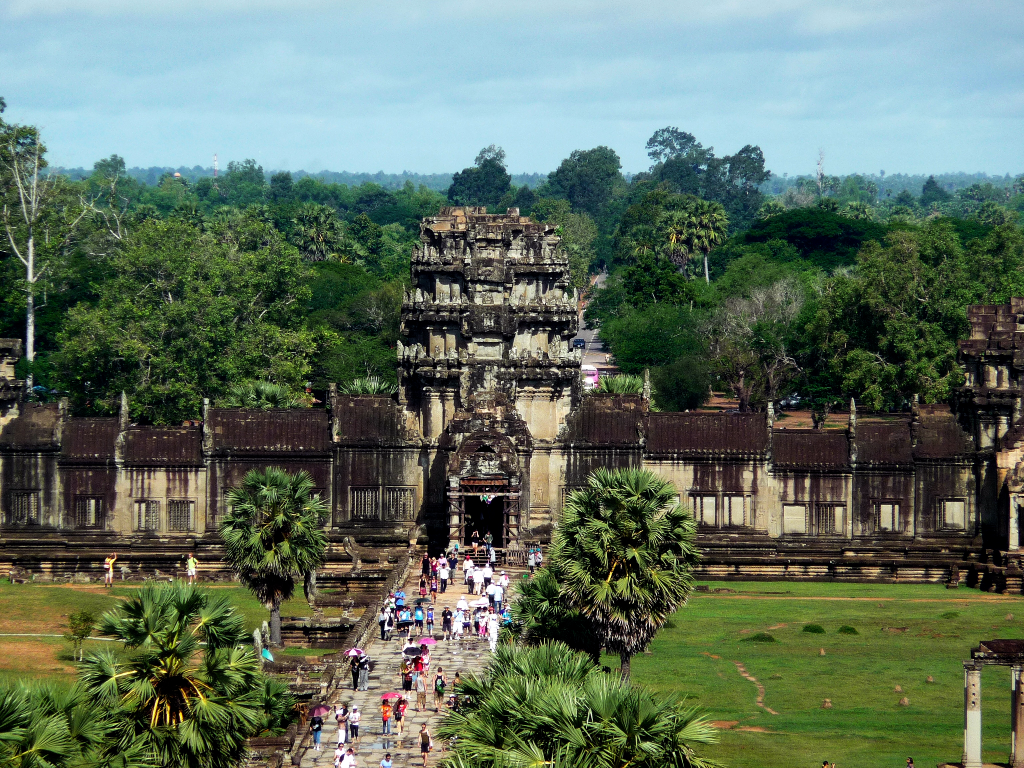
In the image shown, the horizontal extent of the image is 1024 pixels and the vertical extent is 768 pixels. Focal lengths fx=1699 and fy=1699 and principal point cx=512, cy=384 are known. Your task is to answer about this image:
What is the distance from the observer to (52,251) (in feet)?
396

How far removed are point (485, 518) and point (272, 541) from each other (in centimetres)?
1679

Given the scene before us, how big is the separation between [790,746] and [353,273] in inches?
3733

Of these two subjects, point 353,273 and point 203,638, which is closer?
point 203,638

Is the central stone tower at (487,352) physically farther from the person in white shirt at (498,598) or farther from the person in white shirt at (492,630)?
the person in white shirt at (492,630)

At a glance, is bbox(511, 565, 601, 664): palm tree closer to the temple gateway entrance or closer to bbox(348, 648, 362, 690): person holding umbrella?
bbox(348, 648, 362, 690): person holding umbrella

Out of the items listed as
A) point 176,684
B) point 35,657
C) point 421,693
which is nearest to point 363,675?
point 421,693

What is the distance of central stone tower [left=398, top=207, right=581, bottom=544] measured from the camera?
75.4 metres

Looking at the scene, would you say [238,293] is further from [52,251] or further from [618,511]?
[618,511]

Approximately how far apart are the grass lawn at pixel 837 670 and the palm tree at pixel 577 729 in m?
6.66

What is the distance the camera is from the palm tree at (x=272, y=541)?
6153cm

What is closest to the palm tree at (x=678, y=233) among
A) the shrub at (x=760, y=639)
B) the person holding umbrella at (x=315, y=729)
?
the shrub at (x=760, y=639)

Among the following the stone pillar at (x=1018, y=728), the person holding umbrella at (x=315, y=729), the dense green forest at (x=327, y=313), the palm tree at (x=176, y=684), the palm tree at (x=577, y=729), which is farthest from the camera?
the dense green forest at (x=327, y=313)

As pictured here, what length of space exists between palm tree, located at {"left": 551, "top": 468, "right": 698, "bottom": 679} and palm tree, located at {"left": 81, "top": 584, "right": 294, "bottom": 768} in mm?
11530

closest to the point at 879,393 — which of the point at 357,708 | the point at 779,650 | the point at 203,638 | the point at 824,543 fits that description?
the point at 824,543
